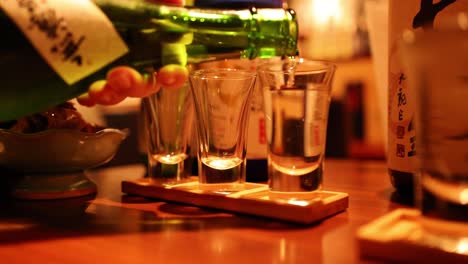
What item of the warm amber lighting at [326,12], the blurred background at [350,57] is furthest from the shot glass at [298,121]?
the warm amber lighting at [326,12]

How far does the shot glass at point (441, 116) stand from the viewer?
0.30 m

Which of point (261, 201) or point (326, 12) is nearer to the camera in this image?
point (261, 201)

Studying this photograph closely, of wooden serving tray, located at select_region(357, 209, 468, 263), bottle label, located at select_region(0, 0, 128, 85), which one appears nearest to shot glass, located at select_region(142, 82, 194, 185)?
bottle label, located at select_region(0, 0, 128, 85)

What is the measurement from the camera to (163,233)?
0.42 m

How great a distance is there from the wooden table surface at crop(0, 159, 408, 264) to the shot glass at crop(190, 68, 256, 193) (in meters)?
0.05

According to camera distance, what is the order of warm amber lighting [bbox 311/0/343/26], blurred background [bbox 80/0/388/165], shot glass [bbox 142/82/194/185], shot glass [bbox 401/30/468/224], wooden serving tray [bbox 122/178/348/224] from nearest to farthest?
shot glass [bbox 401/30/468/224], wooden serving tray [bbox 122/178/348/224], shot glass [bbox 142/82/194/185], blurred background [bbox 80/0/388/165], warm amber lighting [bbox 311/0/343/26]

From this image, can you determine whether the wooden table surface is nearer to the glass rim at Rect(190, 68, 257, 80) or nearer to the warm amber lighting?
the glass rim at Rect(190, 68, 257, 80)

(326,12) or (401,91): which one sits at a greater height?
(326,12)

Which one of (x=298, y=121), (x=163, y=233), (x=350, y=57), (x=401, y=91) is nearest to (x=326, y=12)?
(x=350, y=57)

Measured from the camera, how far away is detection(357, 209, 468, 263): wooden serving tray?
0.31 m

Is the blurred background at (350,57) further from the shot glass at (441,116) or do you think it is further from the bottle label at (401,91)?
the shot glass at (441,116)

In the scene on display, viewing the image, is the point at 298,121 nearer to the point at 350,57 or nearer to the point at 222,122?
the point at 222,122

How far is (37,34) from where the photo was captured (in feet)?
1.44

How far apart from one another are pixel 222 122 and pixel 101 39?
147 mm
